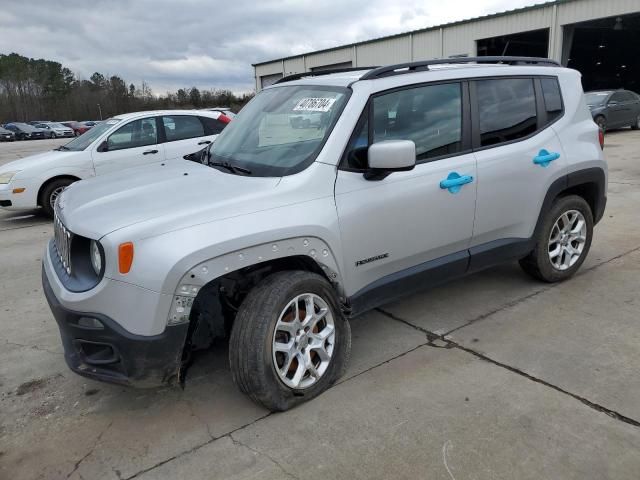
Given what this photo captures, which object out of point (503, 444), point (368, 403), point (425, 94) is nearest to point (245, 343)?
point (368, 403)

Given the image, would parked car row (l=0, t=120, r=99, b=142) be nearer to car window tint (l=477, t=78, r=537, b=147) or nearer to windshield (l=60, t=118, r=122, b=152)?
windshield (l=60, t=118, r=122, b=152)

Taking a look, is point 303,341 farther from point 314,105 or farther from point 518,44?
point 518,44

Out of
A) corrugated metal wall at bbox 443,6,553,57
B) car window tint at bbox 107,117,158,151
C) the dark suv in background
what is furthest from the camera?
corrugated metal wall at bbox 443,6,553,57

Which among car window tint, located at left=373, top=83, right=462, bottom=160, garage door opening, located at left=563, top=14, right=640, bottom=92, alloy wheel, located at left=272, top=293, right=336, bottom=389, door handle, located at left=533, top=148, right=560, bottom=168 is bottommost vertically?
alloy wheel, located at left=272, top=293, right=336, bottom=389

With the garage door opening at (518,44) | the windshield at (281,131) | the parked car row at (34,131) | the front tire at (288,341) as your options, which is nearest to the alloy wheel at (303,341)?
the front tire at (288,341)

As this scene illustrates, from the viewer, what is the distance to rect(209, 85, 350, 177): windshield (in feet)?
10.6

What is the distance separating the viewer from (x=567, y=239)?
4.65 meters

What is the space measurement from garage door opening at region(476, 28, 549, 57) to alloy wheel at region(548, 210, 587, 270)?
70.0 feet

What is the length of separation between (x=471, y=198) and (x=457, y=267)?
506mm

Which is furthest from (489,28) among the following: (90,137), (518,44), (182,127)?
(90,137)

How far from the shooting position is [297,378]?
298 centimetres

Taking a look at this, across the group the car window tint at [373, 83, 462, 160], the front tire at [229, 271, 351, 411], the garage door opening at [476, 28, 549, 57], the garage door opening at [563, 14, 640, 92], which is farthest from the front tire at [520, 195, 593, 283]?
the garage door opening at [563, 14, 640, 92]

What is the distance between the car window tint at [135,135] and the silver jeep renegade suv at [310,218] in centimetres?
517

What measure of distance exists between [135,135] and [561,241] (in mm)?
6869
